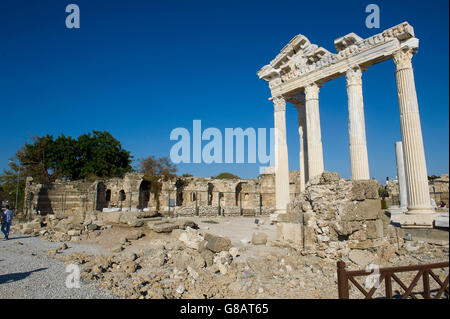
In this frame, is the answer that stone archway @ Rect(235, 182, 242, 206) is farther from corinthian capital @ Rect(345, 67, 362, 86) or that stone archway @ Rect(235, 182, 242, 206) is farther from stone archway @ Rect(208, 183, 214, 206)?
corinthian capital @ Rect(345, 67, 362, 86)

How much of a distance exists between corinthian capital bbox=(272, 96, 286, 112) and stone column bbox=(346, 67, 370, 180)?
12.8ft

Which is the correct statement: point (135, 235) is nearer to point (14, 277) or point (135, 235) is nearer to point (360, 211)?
point (14, 277)

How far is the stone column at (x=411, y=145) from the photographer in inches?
374

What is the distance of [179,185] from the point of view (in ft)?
90.6

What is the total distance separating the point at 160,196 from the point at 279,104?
15.6 meters

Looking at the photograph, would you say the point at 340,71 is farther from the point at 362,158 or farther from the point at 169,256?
the point at 169,256

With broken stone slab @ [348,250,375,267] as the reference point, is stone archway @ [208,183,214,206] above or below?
above

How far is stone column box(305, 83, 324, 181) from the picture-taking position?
44.8ft

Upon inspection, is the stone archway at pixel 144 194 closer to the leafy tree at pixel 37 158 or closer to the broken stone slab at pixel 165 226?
the leafy tree at pixel 37 158

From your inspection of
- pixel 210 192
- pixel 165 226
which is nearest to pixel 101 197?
pixel 210 192

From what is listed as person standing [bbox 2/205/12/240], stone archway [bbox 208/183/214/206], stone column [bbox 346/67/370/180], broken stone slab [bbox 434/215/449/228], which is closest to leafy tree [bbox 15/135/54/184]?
stone archway [bbox 208/183/214/206]

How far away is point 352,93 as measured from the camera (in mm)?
12312

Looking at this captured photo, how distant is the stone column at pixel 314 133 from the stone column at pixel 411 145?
12.4ft

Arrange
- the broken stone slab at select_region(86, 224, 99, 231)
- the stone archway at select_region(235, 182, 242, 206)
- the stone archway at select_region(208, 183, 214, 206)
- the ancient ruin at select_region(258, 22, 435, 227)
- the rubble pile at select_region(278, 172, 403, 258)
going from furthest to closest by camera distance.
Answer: the stone archway at select_region(235, 182, 242, 206)
the stone archway at select_region(208, 183, 214, 206)
the broken stone slab at select_region(86, 224, 99, 231)
the ancient ruin at select_region(258, 22, 435, 227)
the rubble pile at select_region(278, 172, 403, 258)
